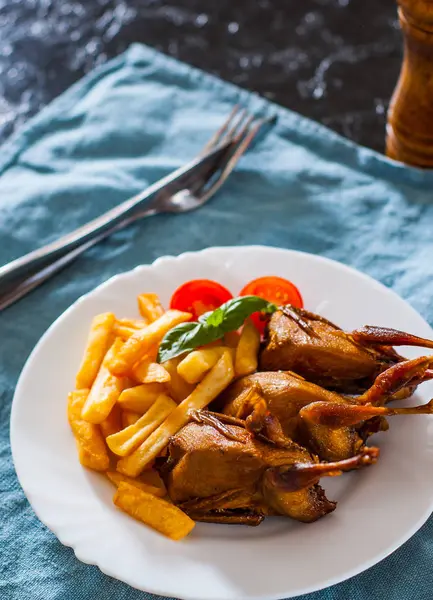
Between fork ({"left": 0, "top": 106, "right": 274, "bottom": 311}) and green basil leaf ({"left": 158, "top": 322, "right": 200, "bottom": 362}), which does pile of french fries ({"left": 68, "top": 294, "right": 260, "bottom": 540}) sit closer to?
green basil leaf ({"left": 158, "top": 322, "right": 200, "bottom": 362})

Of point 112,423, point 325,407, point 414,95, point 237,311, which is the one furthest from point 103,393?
point 414,95

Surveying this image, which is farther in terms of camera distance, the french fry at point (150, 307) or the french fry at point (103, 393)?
the french fry at point (150, 307)

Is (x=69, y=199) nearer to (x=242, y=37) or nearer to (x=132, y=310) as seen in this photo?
(x=132, y=310)

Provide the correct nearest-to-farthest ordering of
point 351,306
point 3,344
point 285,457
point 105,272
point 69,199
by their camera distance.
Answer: point 285,457
point 351,306
point 3,344
point 105,272
point 69,199

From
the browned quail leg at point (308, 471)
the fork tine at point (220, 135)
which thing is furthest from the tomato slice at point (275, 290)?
the fork tine at point (220, 135)

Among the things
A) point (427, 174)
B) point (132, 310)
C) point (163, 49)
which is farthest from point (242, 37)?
point (132, 310)

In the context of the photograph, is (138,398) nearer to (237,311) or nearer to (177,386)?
(177,386)

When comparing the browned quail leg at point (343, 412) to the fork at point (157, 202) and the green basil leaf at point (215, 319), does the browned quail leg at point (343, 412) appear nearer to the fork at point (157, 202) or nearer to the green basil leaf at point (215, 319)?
the green basil leaf at point (215, 319)
